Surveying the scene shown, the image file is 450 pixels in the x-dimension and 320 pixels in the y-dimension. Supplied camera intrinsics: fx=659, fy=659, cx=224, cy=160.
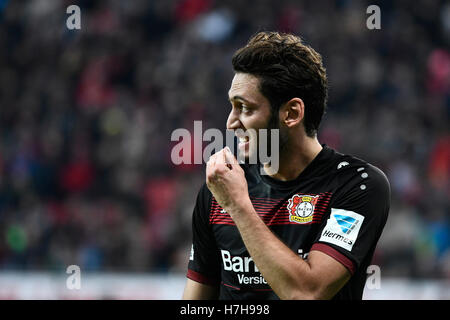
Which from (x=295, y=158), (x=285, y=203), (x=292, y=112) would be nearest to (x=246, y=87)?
(x=292, y=112)

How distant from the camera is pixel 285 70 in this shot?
290 centimetres

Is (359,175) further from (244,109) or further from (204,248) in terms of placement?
(204,248)

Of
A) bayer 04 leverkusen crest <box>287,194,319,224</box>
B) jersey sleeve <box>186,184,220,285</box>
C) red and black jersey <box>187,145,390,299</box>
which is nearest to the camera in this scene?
red and black jersey <box>187,145,390,299</box>

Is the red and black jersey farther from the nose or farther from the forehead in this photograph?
the forehead

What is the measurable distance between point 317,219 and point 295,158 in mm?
342

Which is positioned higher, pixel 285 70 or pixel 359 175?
pixel 285 70

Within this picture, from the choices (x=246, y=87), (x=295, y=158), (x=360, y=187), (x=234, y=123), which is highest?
(x=246, y=87)

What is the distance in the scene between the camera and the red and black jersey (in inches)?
108

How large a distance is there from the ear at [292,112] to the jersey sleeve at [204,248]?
0.53 meters

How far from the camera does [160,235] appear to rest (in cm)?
905

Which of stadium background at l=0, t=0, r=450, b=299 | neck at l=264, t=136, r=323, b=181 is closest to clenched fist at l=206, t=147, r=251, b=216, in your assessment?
neck at l=264, t=136, r=323, b=181

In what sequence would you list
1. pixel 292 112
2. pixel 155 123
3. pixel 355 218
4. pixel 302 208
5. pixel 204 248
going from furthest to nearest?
pixel 155 123 < pixel 204 248 < pixel 292 112 < pixel 302 208 < pixel 355 218

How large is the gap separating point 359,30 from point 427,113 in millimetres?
1839
